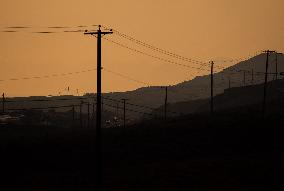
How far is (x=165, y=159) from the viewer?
63094mm

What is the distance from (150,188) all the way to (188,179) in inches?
238

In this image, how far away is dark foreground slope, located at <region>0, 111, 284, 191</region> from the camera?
46.8 meters

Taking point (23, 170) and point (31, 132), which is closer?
point (23, 170)

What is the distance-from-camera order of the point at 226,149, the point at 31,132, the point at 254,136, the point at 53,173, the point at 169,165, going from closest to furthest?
the point at 53,173
the point at 169,165
the point at 226,149
the point at 254,136
the point at 31,132

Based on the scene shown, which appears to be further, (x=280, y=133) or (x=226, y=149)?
(x=280, y=133)

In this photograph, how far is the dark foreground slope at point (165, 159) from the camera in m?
46.8

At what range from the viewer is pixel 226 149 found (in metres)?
69.2

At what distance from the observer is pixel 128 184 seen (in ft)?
150

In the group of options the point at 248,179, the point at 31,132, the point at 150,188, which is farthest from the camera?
the point at 31,132

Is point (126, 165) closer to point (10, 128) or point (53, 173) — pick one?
point (53, 173)

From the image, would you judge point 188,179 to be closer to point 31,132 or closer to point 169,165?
point 169,165

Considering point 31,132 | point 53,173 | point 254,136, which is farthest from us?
point 31,132

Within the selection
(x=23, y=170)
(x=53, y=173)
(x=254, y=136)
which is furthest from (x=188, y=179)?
(x=254, y=136)

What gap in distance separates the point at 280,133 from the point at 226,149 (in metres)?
12.4
